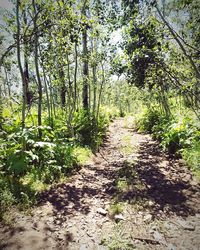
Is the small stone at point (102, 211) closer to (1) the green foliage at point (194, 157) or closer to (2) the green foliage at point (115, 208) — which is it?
(2) the green foliage at point (115, 208)

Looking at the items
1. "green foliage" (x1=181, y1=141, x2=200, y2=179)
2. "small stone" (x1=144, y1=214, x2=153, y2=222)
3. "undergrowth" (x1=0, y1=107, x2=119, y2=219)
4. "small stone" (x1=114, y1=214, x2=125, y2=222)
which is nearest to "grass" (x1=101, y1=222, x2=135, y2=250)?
"small stone" (x1=114, y1=214, x2=125, y2=222)

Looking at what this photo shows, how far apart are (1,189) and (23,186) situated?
1.75 feet

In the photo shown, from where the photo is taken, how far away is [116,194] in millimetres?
5453

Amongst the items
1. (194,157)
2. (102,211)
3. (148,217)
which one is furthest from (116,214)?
(194,157)

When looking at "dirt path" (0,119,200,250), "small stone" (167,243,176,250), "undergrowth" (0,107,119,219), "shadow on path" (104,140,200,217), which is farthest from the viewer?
"undergrowth" (0,107,119,219)

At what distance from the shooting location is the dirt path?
3624mm

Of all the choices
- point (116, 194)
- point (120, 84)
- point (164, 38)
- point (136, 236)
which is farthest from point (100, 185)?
point (120, 84)

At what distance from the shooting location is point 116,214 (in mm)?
4512

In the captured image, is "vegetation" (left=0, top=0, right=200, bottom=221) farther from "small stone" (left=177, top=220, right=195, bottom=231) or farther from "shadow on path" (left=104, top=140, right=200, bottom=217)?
"small stone" (left=177, top=220, right=195, bottom=231)

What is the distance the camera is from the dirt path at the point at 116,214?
11.9 ft

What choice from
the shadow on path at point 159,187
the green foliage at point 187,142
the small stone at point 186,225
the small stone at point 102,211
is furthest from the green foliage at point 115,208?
the green foliage at point 187,142

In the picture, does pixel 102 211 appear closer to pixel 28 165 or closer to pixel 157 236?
pixel 157 236

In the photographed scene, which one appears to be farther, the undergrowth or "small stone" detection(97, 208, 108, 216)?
the undergrowth

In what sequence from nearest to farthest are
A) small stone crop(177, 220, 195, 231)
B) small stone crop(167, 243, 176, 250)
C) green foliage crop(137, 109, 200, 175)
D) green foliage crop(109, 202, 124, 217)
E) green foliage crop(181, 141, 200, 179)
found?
small stone crop(167, 243, 176, 250), small stone crop(177, 220, 195, 231), green foliage crop(109, 202, 124, 217), green foliage crop(181, 141, 200, 179), green foliage crop(137, 109, 200, 175)
